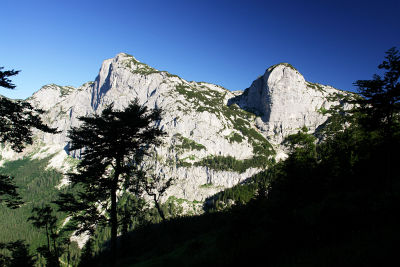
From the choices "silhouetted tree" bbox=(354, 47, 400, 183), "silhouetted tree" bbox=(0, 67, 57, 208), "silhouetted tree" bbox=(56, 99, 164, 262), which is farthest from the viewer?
"silhouetted tree" bbox=(354, 47, 400, 183)

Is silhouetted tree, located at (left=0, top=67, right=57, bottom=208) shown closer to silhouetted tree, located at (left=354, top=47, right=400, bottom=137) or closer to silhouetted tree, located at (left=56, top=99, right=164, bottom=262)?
silhouetted tree, located at (left=56, top=99, right=164, bottom=262)

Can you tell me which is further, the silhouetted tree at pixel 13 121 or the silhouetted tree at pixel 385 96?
the silhouetted tree at pixel 385 96

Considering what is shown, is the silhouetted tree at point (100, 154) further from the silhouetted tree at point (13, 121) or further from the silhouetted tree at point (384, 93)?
the silhouetted tree at point (384, 93)

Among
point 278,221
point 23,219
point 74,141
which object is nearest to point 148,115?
point 74,141

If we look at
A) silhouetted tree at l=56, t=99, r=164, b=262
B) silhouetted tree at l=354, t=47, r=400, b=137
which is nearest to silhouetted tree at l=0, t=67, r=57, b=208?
silhouetted tree at l=56, t=99, r=164, b=262

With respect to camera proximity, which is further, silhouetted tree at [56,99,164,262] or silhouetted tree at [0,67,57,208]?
silhouetted tree at [56,99,164,262]

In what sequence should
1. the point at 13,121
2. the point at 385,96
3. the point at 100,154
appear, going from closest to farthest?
the point at 13,121 → the point at 100,154 → the point at 385,96

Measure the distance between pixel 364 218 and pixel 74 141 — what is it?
15872mm

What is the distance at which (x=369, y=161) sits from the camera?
25359mm

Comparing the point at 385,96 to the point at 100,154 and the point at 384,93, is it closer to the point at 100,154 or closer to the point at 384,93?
the point at 384,93

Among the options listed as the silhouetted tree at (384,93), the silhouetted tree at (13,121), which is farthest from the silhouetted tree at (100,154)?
the silhouetted tree at (384,93)

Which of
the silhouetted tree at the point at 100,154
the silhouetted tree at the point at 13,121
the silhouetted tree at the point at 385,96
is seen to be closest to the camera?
the silhouetted tree at the point at 13,121

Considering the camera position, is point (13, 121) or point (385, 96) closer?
point (13, 121)

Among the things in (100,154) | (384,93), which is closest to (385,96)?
(384,93)
